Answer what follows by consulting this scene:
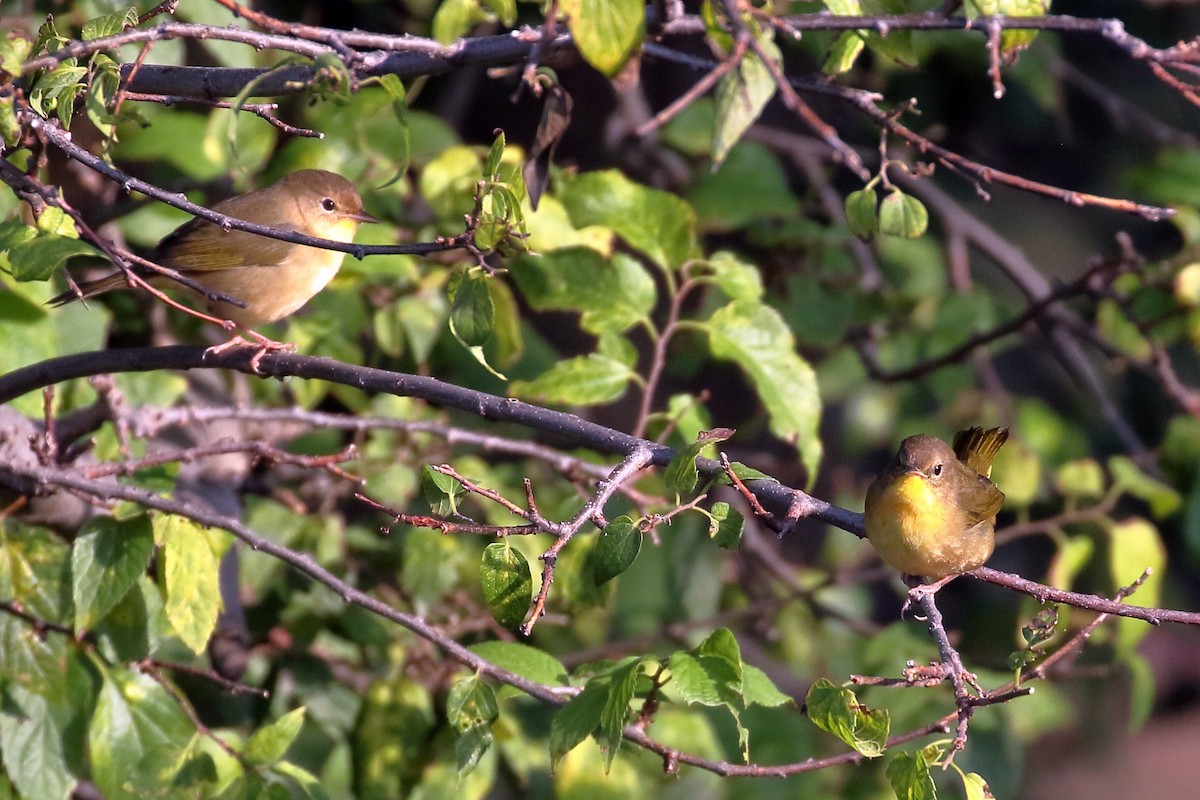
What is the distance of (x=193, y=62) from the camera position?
4379 millimetres

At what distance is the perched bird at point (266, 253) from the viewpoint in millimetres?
3486

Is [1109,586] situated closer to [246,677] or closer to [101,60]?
[246,677]

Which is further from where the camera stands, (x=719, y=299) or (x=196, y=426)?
(x=719, y=299)

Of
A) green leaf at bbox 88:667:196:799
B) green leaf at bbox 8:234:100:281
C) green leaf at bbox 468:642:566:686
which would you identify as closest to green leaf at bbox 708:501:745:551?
green leaf at bbox 468:642:566:686

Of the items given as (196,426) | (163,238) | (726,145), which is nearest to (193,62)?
(163,238)

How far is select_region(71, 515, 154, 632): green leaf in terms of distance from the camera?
2.54 metres

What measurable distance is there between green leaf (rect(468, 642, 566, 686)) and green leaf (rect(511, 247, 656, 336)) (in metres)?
0.98

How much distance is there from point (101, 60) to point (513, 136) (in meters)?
3.97

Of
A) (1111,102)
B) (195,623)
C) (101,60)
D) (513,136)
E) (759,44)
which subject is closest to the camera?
(759,44)

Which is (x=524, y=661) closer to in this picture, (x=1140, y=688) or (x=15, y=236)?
(x=15, y=236)

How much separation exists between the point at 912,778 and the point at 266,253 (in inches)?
96.3

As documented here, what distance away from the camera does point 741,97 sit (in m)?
1.90

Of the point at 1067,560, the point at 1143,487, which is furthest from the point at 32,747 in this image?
the point at 1143,487

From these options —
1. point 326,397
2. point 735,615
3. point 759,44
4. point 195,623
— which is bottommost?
point 735,615
